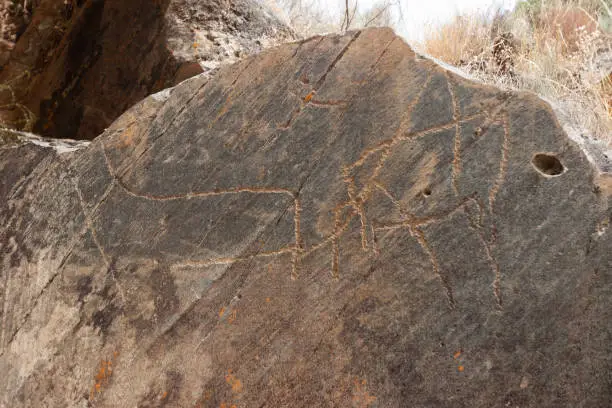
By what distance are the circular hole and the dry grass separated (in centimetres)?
108

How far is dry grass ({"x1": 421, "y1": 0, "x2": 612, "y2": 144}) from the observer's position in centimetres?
291

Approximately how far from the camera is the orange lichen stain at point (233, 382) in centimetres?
174

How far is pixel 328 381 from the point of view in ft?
5.38

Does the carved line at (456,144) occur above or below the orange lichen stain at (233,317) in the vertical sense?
above

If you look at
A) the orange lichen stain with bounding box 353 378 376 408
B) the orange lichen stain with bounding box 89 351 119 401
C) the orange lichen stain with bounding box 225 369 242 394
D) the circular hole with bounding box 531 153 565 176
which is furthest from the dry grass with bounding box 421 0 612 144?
the orange lichen stain with bounding box 89 351 119 401

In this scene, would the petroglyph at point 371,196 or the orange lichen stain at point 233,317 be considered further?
the orange lichen stain at point 233,317

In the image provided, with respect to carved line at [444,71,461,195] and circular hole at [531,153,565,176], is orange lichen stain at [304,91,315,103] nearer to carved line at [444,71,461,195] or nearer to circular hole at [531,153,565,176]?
carved line at [444,71,461,195]

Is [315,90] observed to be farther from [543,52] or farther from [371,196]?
[543,52]

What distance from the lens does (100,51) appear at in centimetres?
316

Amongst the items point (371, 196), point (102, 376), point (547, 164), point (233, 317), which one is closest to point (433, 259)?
point (371, 196)

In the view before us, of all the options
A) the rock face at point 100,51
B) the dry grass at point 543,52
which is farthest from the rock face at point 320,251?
the dry grass at point 543,52

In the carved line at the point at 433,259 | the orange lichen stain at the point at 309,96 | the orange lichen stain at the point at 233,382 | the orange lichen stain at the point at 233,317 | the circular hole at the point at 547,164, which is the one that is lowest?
the orange lichen stain at the point at 233,382

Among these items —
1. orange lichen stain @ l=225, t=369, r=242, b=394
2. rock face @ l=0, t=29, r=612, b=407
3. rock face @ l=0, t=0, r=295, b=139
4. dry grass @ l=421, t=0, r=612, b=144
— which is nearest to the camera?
rock face @ l=0, t=29, r=612, b=407

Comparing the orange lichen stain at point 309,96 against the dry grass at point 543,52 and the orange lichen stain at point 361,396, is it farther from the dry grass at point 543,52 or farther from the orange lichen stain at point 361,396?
the dry grass at point 543,52
